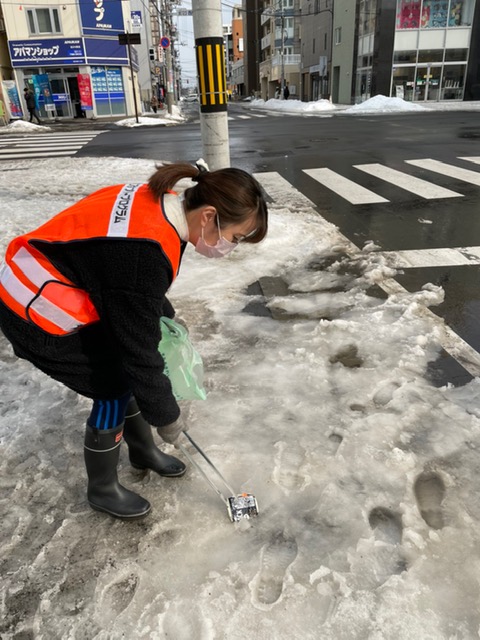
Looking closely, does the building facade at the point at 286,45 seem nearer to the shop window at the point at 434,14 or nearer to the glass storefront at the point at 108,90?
the shop window at the point at 434,14

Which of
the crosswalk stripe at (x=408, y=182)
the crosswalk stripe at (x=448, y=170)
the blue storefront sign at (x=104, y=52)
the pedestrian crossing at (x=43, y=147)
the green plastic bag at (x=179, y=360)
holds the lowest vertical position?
the crosswalk stripe at (x=448, y=170)

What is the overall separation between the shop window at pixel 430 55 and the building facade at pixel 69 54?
1846cm

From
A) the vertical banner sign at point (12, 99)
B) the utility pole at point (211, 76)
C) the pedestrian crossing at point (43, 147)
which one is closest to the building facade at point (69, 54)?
the vertical banner sign at point (12, 99)

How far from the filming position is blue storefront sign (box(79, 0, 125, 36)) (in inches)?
1027

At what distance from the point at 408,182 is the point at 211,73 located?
13.2 ft

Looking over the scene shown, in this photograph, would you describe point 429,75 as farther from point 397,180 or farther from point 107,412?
point 107,412

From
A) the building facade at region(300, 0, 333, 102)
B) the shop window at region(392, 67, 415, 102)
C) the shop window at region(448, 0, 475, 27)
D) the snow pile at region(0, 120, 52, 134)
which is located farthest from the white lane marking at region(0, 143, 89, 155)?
the building facade at region(300, 0, 333, 102)

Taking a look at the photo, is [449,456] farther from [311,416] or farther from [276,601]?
[276,601]

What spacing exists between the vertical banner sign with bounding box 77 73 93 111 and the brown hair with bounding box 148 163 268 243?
29.5 m

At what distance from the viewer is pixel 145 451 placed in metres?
2.21

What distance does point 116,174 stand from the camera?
9.34 metres

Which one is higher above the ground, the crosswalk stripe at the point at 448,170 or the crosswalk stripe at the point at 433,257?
the crosswalk stripe at the point at 448,170

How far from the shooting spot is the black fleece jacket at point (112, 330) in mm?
1429

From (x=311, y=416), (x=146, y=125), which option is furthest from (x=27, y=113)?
(x=311, y=416)
